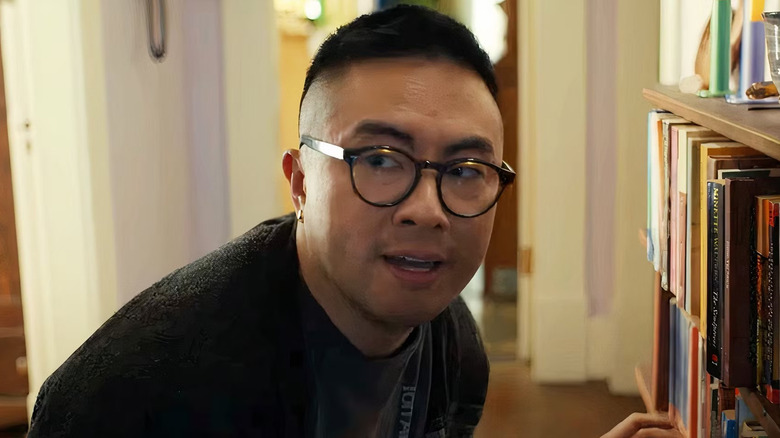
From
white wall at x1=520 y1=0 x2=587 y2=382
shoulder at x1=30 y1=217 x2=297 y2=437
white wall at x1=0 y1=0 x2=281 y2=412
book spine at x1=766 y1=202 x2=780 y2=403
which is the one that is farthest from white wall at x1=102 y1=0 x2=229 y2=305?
book spine at x1=766 y1=202 x2=780 y2=403

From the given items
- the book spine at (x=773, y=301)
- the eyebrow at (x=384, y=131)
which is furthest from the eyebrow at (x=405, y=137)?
the book spine at (x=773, y=301)

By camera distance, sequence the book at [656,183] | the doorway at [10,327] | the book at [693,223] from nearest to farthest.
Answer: the book at [693,223], the book at [656,183], the doorway at [10,327]

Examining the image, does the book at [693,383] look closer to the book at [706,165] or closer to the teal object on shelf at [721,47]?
the book at [706,165]

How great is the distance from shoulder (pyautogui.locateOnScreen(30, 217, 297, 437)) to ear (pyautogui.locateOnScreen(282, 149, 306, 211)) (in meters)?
0.09

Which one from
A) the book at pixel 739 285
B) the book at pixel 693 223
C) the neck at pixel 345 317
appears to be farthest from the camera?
the book at pixel 693 223

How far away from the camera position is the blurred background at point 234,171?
263cm

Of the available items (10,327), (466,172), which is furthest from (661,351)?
(10,327)

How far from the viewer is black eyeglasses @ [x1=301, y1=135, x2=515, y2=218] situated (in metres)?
1.04

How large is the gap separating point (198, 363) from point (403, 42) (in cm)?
43

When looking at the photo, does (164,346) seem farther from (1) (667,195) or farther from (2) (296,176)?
(1) (667,195)

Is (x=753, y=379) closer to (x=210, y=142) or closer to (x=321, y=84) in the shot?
(x=321, y=84)

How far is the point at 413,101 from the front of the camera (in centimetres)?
106

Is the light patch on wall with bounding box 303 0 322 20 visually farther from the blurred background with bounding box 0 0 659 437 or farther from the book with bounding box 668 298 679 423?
the book with bounding box 668 298 679 423

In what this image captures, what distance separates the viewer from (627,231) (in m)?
3.28
